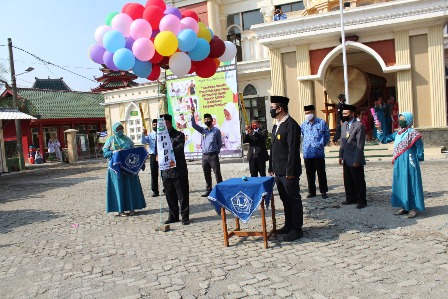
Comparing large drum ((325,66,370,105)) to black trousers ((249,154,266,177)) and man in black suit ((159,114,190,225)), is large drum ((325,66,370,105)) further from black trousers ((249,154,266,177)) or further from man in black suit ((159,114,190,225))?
man in black suit ((159,114,190,225))

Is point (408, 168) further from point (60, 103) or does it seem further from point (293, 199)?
point (60, 103)

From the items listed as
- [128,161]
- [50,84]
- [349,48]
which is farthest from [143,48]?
[50,84]

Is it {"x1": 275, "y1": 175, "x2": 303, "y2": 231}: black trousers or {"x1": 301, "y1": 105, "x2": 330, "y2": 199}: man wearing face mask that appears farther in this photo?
{"x1": 301, "y1": 105, "x2": 330, "y2": 199}: man wearing face mask

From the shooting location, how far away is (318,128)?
8.50 meters

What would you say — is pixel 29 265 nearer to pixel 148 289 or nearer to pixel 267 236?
pixel 148 289

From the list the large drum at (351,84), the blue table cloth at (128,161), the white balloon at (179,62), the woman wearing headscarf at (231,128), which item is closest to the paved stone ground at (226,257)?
the blue table cloth at (128,161)

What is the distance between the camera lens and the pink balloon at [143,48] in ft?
21.9

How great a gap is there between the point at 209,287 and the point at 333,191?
5.47 m

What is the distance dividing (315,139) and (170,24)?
11.6 feet

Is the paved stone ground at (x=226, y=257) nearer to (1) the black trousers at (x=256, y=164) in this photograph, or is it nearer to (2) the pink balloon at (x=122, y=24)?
(1) the black trousers at (x=256, y=164)

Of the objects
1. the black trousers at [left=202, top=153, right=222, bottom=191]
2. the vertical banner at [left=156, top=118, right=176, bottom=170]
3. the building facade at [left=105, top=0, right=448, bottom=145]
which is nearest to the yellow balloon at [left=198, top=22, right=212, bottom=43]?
the vertical banner at [left=156, top=118, right=176, bottom=170]

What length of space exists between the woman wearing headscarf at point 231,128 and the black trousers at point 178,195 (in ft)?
23.5

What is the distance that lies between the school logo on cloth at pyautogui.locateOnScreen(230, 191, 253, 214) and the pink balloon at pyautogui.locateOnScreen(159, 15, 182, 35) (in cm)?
300

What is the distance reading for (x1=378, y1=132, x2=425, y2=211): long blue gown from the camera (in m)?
6.41
